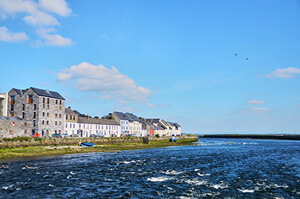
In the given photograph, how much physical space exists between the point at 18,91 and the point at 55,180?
72050 mm

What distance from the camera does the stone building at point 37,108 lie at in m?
87.7

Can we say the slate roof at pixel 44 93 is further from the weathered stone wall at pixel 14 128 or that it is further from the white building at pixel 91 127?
the white building at pixel 91 127

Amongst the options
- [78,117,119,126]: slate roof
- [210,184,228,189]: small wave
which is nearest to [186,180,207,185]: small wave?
[210,184,228,189]: small wave

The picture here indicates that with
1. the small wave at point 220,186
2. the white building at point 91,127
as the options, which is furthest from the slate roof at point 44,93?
the small wave at point 220,186

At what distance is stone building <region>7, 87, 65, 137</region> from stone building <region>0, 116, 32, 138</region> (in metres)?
5.01

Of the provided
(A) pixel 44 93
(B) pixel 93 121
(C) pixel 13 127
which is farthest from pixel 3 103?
(B) pixel 93 121

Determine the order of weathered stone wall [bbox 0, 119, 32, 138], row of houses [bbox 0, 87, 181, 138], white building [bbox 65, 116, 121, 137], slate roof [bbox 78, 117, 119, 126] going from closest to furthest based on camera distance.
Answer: weathered stone wall [bbox 0, 119, 32, 138], row of houses [bbox 0, 87, 181, 138], white building [bbox 65, 116, 121, 137], slate roof [bbox 78, 117, 119, 126]

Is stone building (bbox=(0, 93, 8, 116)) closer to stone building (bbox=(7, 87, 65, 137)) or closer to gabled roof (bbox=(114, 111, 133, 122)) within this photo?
stone building (bbox=(7, 87, 65, 137))

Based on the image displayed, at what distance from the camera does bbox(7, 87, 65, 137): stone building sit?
8772cm

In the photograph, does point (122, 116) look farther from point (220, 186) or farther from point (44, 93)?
point (220, 186)

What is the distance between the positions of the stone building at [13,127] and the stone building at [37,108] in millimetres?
5010

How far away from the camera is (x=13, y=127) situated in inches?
2847

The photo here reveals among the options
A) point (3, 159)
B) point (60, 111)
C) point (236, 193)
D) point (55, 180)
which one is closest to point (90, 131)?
point (60, 111)

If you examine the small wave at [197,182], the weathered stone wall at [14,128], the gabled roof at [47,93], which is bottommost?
the small wave at [197,182]
